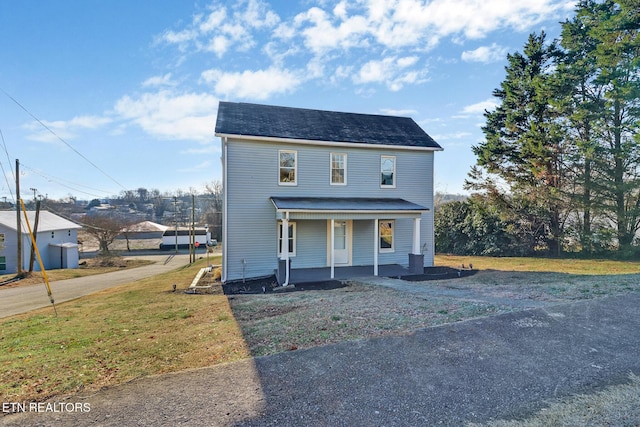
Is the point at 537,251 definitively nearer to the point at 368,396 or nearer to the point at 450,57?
the point at 450,57

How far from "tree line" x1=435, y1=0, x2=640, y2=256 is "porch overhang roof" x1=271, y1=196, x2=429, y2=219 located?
377 inches

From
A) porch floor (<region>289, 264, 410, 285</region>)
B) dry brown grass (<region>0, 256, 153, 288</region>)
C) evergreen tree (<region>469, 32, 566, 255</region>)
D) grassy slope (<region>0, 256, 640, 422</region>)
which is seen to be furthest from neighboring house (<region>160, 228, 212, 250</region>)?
grassy slope (<region>0, 256, 640, 422</region>)

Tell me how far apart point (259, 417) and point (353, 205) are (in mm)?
10691

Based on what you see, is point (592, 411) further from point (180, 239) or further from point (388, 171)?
point (180, 239)

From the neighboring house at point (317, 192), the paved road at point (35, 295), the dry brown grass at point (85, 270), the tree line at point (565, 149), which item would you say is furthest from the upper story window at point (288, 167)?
the dry brown grass at point (85, 270)

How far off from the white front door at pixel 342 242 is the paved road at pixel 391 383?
927 centimetres

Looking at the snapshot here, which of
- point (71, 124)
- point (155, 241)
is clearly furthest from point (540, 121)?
point (155, 241)

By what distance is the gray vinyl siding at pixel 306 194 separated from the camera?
43.6ft

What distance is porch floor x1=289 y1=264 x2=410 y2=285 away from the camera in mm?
12727

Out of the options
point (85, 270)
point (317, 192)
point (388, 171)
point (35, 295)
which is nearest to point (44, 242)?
point (85, 270)

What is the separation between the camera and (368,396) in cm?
350

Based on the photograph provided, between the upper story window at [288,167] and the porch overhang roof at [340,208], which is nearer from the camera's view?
the porch overhang roof at [340,208]

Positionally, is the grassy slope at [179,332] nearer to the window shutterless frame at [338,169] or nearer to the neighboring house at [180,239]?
the window shutterless frame at [338,169]

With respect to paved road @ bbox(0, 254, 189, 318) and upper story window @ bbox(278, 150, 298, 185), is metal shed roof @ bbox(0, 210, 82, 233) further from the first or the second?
upper story window @ bbox(278, 150, 298, 185)
